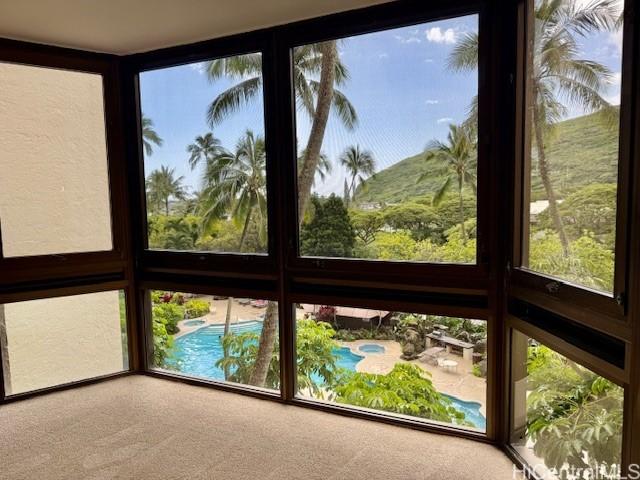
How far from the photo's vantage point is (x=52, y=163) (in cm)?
320

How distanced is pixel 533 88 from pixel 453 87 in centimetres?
44

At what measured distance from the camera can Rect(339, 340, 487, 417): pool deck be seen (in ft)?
8.27

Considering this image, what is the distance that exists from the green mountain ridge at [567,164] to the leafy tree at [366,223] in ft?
0.48

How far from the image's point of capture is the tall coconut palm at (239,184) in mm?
3010

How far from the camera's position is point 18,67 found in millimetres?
3006

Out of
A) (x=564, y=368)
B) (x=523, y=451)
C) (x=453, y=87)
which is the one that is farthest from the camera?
(x=453, y=87)

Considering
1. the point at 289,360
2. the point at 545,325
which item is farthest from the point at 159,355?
the point at 545,325

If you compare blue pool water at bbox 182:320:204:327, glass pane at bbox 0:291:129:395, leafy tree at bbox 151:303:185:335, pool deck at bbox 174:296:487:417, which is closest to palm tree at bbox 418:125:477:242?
pool deck at bbox 174:296:487:417

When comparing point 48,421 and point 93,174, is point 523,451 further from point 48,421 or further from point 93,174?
point 93,174

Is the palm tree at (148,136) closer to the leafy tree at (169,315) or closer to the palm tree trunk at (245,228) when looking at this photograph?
the palm tree trunk at (245,228)

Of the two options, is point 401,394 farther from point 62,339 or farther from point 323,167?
point 62,339

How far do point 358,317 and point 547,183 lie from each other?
1.36 metres

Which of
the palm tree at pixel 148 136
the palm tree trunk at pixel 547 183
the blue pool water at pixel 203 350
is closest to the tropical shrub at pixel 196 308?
the blue pool water at pixel 203 350

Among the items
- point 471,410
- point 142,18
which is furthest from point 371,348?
point 142,18
